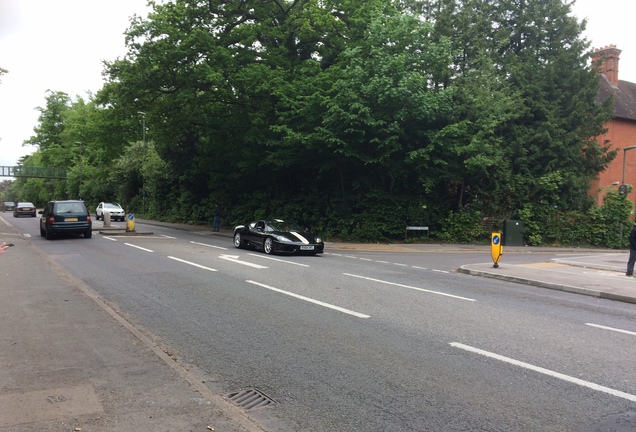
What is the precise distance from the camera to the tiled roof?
36562mm

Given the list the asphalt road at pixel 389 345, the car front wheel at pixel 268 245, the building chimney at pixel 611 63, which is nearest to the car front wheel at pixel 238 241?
the car front wheel at pixel 268 245

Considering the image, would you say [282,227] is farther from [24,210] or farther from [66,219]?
[24,210]

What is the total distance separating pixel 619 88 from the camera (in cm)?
4003

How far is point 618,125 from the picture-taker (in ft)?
121

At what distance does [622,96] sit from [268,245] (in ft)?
121

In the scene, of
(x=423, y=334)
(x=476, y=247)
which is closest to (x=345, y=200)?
(x=476, y=247)

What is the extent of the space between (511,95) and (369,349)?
22807 mm

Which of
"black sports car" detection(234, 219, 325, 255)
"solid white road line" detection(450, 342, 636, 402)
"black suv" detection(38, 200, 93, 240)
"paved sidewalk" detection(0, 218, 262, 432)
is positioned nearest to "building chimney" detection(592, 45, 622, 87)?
"black sports car" detection(234, 219, 325, 255)

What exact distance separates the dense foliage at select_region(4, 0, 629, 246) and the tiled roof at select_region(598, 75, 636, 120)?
11.4 m

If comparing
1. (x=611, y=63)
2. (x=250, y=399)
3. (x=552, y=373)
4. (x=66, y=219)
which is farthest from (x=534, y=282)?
(x=611, y=63)

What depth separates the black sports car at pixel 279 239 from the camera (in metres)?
16.5

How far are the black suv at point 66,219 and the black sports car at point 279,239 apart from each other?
7394mm

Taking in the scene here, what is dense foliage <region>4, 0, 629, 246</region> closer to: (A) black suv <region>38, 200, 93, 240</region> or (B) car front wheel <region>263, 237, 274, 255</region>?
Answer: (B) car front wheel <region>263, 237, 274, 255</region>

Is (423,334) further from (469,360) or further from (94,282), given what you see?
(94,282)
